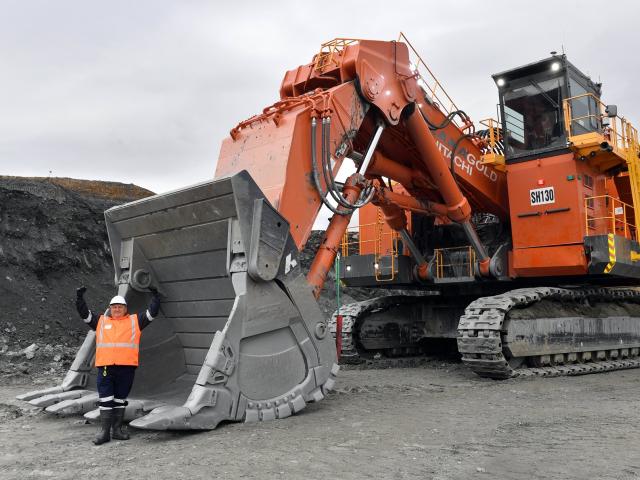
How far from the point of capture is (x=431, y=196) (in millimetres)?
8820

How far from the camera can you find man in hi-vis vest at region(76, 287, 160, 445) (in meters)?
4.75

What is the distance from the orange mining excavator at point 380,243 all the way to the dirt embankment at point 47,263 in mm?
5082

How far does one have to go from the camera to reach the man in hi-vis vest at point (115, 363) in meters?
4.75

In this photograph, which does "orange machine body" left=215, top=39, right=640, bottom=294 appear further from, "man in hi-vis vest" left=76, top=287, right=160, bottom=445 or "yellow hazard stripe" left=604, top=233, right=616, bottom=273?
"man in hi-vis vest" left=76, top=287, right=160, bottom=445

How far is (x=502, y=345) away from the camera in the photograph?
26.0 ft

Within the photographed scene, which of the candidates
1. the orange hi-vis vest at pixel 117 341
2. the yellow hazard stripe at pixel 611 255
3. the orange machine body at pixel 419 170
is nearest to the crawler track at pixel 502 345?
the orange machine body at pixel 419 170

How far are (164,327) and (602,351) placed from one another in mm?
7094

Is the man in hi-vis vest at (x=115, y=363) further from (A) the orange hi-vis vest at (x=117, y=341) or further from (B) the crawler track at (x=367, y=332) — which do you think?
(B) the crawler track at (x=367, y=332)

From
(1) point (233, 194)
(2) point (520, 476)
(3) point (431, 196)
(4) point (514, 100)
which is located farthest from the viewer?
(4) point (514, 100)

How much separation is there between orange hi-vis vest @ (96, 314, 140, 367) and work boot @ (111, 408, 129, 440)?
1.27 ft

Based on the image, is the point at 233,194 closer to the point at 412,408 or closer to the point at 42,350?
the point at 412,408

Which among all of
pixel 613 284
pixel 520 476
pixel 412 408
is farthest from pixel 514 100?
pixel 520 476

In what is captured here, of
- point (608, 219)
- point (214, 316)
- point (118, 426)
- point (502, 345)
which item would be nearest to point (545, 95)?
point (608, 219)

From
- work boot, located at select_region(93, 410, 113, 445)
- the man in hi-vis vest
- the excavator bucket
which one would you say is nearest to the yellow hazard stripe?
the excavator bucket
